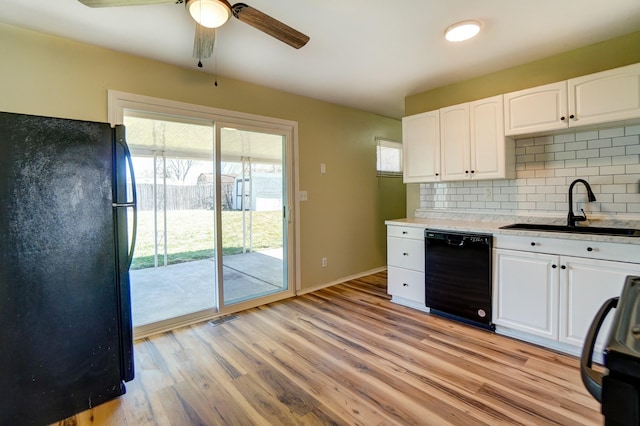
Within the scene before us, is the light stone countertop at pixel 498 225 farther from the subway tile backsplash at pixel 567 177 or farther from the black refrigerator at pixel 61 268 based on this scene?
the black refrigerator at pixel 61 268

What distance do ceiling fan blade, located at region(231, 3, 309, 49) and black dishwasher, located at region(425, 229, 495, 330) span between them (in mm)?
2049

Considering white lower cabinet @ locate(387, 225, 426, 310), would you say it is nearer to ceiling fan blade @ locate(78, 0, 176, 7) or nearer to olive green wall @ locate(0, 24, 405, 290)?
olive green wall @ locate(0, 24, 405, 290)

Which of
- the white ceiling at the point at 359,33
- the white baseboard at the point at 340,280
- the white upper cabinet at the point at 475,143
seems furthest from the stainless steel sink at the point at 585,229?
the white baseboard at the point at 340,280

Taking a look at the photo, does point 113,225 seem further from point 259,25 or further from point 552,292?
point 552,292

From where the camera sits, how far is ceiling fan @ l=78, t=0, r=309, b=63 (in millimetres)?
1498

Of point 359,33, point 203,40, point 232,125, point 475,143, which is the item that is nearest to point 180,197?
point 232,125

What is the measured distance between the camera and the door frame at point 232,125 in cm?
251

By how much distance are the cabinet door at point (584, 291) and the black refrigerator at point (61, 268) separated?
2980 millimetres

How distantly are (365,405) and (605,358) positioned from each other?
4.93 ft

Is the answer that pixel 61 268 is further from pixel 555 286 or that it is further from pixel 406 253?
pixel 555 286

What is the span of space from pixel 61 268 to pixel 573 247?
3257mm

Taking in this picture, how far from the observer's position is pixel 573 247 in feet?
7.13

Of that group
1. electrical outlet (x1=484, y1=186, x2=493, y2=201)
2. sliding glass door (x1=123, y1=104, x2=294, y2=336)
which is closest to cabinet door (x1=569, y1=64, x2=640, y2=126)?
electrical outlet (x1=484, y1=186, x2=493, y2=201)

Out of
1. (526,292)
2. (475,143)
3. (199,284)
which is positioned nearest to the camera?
(526,292)
